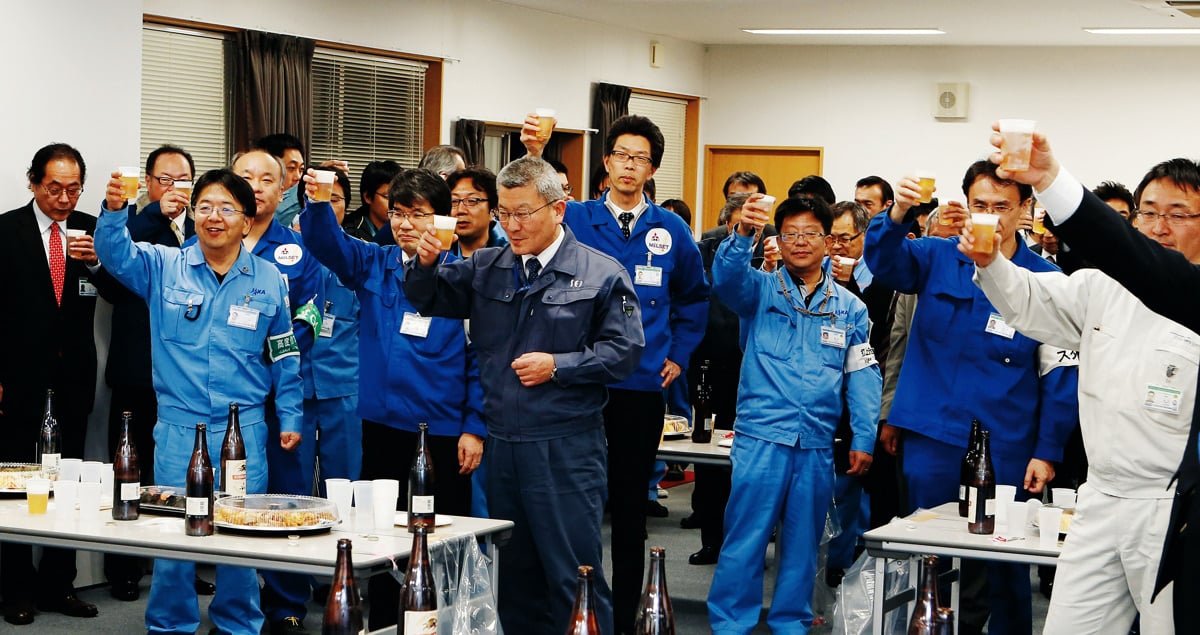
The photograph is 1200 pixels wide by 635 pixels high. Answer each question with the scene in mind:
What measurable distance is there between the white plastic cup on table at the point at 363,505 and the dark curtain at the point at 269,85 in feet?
16.8

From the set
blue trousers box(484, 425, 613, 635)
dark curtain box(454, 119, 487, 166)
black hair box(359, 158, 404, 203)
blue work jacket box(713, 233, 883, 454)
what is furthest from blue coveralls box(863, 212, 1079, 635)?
dark curtain box(454, 119, 487, 166)

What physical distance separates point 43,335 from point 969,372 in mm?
3534

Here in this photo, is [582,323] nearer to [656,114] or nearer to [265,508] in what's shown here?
[265,508]

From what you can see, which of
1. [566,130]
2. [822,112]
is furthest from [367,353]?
[822,112]

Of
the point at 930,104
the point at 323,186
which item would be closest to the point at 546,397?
the point at 323,186

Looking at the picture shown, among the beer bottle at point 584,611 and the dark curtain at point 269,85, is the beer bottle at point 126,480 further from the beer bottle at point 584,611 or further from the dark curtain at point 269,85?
the dark curtain at point 269,85

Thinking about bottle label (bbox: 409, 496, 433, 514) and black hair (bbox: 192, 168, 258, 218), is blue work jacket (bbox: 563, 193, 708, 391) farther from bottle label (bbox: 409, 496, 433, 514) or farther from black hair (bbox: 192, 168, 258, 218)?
bottle label (bbox: 409, 496, 433, 514)

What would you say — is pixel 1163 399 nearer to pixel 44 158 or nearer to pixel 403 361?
pixel 403 361

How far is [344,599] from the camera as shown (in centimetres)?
290

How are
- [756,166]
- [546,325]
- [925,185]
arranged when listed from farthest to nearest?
[756,166]
[925,185]
[546,325]

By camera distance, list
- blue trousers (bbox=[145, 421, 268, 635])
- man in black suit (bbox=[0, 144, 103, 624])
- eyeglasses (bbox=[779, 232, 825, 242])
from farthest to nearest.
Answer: man in black suit (bbox=[0, 144, 103, 624])
eyeglasses (bbox=[779, 232, 825, 242])
blue trousers (bbox=[145, 421, 268, 635])

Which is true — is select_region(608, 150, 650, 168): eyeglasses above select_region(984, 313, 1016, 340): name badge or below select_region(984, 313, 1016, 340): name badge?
above

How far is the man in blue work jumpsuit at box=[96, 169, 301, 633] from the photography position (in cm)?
438

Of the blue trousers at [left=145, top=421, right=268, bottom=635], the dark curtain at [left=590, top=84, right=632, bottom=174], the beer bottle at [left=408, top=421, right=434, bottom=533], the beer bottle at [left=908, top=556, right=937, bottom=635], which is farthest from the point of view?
the dark curtain at [left=590, top=84, right=632, bottom=174]
